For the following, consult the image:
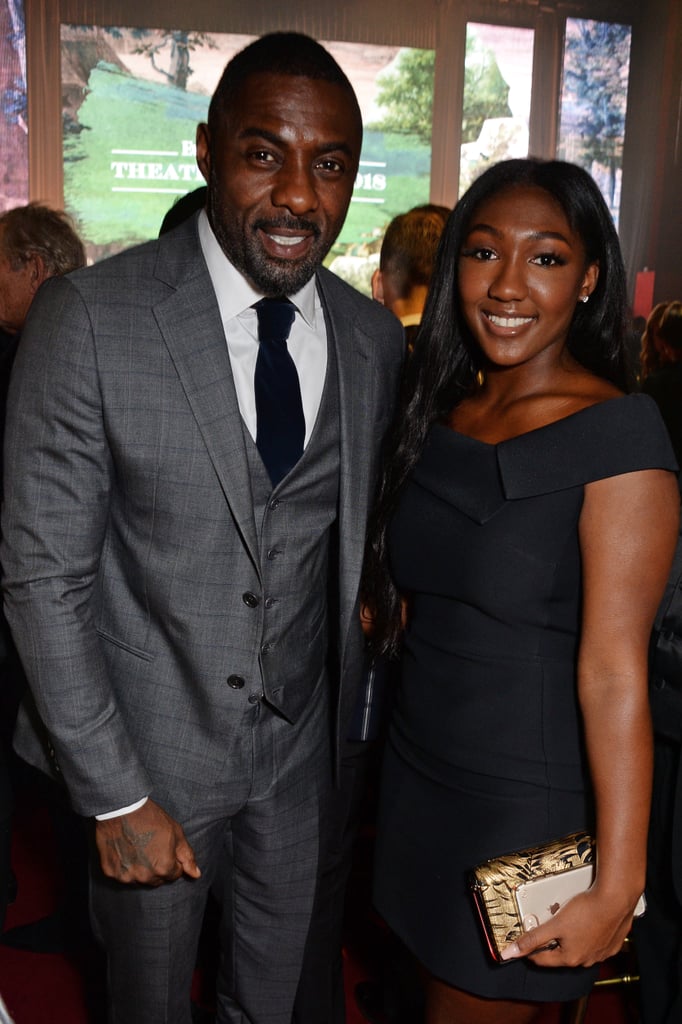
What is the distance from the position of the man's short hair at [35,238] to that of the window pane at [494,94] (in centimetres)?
534

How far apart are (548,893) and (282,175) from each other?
1.07 m

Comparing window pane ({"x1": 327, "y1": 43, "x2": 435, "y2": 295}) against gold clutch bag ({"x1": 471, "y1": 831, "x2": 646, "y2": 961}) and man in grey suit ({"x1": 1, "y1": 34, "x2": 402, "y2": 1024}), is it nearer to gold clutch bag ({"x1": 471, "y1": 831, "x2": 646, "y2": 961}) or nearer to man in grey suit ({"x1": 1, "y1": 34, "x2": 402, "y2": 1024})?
man in grey suit ({"x1": 1, "y1": 34, "x2": 402, "y2": 1024})

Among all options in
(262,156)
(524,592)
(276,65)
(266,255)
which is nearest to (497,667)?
(524,592)

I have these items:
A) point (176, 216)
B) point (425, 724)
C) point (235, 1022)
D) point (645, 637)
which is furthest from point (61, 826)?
point (645, 637)

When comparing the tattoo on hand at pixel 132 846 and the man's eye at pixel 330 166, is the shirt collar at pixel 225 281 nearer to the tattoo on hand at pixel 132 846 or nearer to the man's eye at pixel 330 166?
the man's eye at pixel 330 166

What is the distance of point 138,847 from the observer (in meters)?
→ 1.40

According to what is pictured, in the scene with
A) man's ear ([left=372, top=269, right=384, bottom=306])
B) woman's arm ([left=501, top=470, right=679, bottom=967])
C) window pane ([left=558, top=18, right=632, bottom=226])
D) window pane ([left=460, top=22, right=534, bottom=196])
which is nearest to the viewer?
woman's arm ([left=501, top=470, right=679, bottom=967])

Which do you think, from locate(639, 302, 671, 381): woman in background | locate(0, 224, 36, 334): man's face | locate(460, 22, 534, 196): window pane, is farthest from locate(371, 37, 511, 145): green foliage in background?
locate(0, 224, 36, 334): man's face

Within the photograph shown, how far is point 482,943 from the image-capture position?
1.45 m

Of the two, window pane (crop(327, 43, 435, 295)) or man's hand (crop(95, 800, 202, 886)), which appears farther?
window pane (crop(327, 43, 435, 295))

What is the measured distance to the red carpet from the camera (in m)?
2.29

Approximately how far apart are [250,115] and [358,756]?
1233mm

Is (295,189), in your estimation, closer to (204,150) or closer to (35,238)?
(204,150)

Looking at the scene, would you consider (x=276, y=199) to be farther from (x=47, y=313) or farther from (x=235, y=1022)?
(x=235, y=1022)
